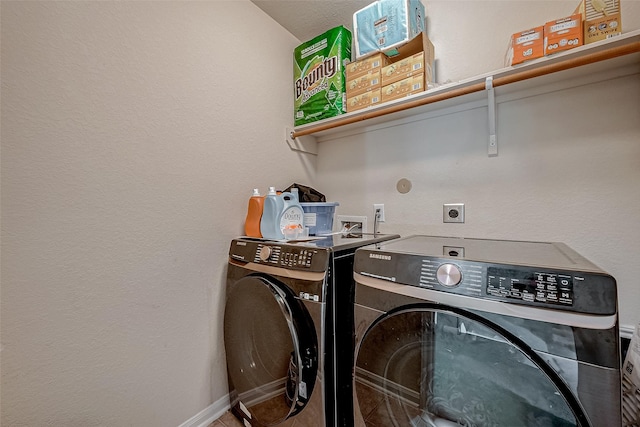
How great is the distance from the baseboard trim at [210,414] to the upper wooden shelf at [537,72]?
5.71 ft

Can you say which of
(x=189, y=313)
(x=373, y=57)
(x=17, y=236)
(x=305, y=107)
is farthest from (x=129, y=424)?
(x=373, y=57)

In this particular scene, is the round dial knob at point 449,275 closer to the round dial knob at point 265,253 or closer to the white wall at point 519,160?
the round dial knob at point 265,253

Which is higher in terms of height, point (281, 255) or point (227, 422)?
point (281, 255)

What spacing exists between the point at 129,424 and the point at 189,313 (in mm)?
459

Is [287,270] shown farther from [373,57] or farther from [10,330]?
[373,57]

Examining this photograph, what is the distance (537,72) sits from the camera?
1.06 metres

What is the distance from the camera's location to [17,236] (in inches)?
33.6

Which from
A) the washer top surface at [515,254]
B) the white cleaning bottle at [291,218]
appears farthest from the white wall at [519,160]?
the white cleaning bottle at [291,218]

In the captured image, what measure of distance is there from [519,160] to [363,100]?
0.87 meters

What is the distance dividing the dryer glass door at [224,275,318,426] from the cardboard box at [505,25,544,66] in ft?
4.43

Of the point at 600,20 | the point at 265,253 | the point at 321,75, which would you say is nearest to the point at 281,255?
the point at 265,253

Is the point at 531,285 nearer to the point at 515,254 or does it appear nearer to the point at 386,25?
the point at 515,254

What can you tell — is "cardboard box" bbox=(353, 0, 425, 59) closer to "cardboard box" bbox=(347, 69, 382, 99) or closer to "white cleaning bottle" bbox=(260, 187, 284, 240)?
"cardboard box" bbox=(347, 69, 382, 99)

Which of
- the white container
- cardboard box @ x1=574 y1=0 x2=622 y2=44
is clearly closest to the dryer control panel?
the white container
